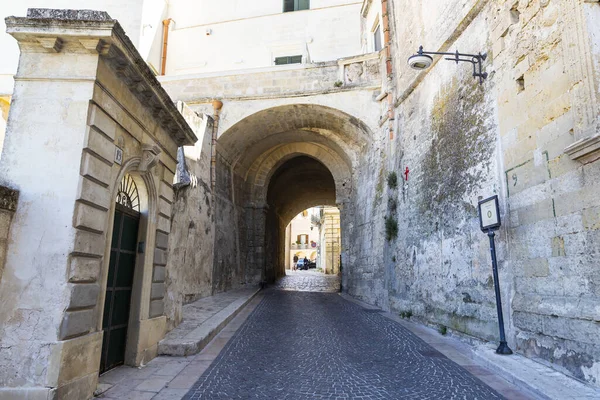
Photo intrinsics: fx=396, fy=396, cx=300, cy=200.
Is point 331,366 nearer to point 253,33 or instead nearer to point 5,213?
point 5,213

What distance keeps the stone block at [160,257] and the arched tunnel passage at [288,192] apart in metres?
11.6

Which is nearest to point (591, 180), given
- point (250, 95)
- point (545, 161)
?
point (545, 161)

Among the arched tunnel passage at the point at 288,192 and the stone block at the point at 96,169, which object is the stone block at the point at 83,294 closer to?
the stone block at the point at 96,169

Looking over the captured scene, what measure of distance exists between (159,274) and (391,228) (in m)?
6.18

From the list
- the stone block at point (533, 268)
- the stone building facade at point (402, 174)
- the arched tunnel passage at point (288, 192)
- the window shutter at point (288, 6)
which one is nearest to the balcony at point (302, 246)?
the arched tunnel passage at point (288, 192)

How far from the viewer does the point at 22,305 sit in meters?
3.32

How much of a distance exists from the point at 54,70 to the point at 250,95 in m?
8.90

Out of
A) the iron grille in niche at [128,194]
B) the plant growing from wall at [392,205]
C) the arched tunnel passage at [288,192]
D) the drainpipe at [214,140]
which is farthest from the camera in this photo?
the arched tunnel passage at [288,192]

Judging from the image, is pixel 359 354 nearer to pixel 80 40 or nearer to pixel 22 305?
pixel 22 305

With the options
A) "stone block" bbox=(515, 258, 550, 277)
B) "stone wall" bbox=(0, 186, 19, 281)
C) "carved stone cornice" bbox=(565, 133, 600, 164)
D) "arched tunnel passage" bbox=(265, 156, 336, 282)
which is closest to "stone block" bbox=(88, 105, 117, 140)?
"stone wall" bbox=(0, 186, 19, 281)

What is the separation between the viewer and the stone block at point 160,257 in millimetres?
5441

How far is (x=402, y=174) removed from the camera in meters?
9.59

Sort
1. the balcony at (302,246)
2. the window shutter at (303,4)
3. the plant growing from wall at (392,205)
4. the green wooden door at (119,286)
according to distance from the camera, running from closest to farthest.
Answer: the green wooden door at (119,286), the plant growing from wall at (392,205), the window shutter at (303,4), the balcony at (302,246)

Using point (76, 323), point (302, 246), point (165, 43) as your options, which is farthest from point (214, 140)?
point (302, 246)
